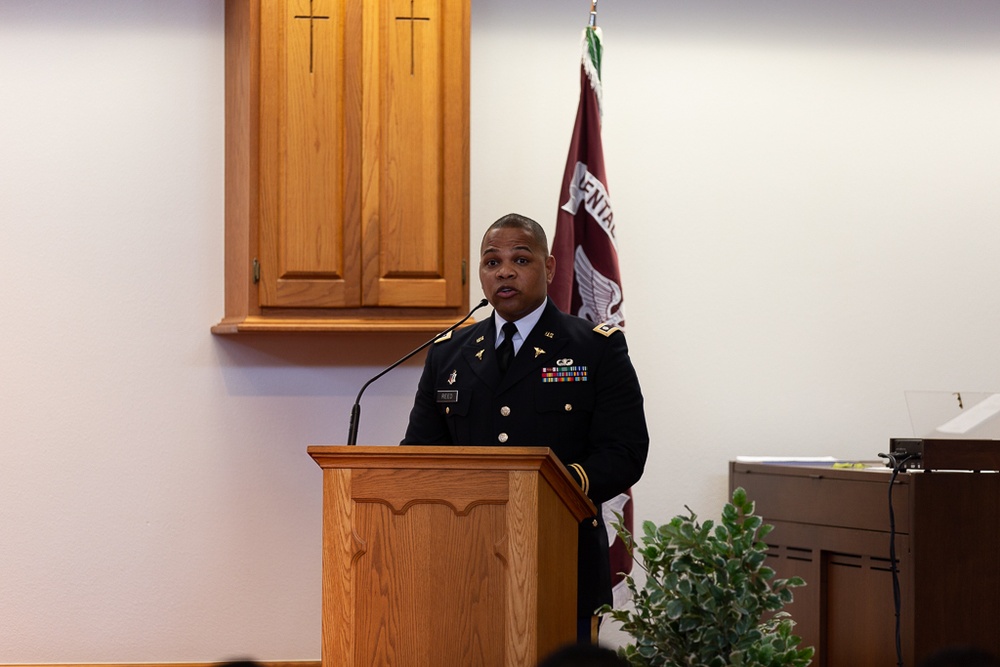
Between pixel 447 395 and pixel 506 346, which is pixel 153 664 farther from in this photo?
pixel 506 346

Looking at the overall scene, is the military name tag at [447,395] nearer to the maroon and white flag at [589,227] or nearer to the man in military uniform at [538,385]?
the man in military uniform at [538,385]

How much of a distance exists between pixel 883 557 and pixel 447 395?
1.58m

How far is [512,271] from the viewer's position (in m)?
2.89

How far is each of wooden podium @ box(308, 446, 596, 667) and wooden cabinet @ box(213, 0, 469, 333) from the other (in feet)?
5.63

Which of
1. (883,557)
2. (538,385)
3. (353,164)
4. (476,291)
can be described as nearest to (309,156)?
(353,164)

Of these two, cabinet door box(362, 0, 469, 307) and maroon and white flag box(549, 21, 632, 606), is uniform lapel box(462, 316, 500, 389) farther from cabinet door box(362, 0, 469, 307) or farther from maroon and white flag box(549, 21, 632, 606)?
maroon and white flag box(549, 21, 632, 606)

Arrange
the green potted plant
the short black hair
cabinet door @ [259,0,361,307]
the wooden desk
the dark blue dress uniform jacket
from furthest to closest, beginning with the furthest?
cabinet door @ [259,0,361,307]
the wooden desk
the short black hair
the dark blue dress uniform jacket
the green potted plant

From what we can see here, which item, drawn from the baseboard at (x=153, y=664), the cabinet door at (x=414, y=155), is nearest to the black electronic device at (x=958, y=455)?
the cabinet door at (x=414, y=155)

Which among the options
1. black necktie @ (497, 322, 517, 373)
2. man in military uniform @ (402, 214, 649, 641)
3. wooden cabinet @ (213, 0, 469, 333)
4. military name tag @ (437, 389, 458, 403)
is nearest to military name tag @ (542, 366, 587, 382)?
man in military uniform @ (402, 214, 649, 641)

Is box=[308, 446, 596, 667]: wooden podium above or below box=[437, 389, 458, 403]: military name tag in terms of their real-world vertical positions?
below

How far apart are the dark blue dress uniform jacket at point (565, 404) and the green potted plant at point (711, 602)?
0.59 m

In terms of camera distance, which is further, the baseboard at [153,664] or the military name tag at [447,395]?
the baseboard at [153,664]

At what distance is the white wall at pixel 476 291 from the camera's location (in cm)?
414

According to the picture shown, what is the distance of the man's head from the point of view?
289cm
